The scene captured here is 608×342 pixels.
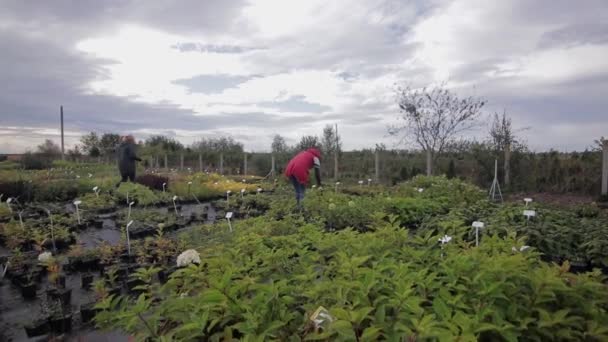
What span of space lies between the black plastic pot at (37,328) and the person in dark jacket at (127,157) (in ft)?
25.9

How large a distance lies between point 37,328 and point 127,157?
853cm

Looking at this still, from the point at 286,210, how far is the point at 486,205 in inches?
145

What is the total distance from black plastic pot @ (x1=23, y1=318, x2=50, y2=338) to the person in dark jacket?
25.9 ft

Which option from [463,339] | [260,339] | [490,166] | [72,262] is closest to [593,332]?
[463,339]

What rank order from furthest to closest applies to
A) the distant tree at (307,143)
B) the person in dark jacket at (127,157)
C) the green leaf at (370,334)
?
1. the distant tree at (307,143)
2. the person in dark jacket at (127,157)
3. the green leaf at (370,334)

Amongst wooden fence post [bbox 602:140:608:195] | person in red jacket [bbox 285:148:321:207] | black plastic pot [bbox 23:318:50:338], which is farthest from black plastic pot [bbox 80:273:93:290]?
wooden fence post [bbox 602:140:608:195]

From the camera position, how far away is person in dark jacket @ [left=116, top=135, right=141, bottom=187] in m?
10.5

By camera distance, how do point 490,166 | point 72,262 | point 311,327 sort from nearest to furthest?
point 311,327, point 72,262, point 490,166

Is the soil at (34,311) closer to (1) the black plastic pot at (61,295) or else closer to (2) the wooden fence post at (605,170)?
(1) the black plastic pot at (61,295)

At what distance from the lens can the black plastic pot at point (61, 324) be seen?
297 cm

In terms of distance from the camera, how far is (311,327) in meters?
1.49

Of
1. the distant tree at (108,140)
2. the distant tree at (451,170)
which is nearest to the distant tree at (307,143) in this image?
the distant tree at (451,170)

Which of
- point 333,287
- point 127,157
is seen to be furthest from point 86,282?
point 127,157

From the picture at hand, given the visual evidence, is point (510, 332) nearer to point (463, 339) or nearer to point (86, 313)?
point (463, 339)
